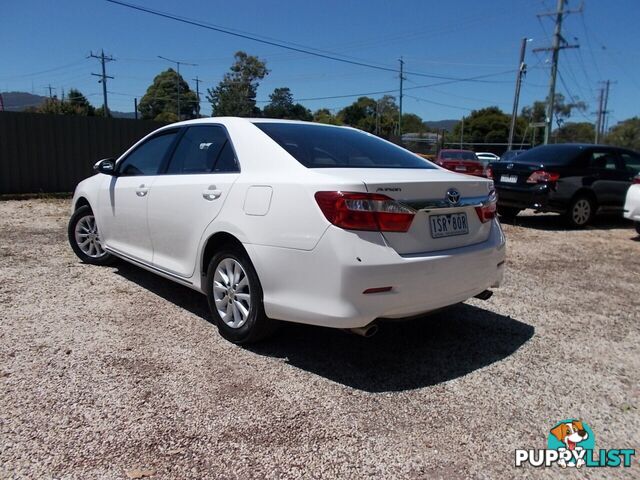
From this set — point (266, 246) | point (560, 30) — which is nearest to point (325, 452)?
point (266, 246)

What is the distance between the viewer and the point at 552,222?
33.1 feet

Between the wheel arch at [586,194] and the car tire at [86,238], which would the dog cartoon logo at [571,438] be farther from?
the wheel arch at [586,194]

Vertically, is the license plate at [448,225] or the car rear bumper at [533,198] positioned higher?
the license plate at [448,225]

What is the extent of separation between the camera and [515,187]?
8.95 m

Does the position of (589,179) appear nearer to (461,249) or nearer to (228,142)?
(461,249)

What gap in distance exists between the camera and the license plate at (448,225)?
9.93 ft

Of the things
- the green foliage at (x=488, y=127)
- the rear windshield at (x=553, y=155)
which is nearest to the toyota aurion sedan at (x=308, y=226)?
the rear windshield at (x=553, y=155)

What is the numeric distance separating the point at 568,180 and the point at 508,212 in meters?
1.46

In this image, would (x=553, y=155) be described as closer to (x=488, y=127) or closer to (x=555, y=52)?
(x=555, y=52)

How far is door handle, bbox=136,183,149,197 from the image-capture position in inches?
168

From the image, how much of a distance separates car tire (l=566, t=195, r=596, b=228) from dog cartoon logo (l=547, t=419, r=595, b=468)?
715cm

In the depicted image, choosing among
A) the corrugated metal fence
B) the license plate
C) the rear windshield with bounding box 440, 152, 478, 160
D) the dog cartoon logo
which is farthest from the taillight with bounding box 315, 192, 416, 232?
the rear windshield with bounding box 440, 152, 478, 160

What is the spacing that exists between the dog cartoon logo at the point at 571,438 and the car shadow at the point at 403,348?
2.23ft

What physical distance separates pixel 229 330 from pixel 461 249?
165cm
